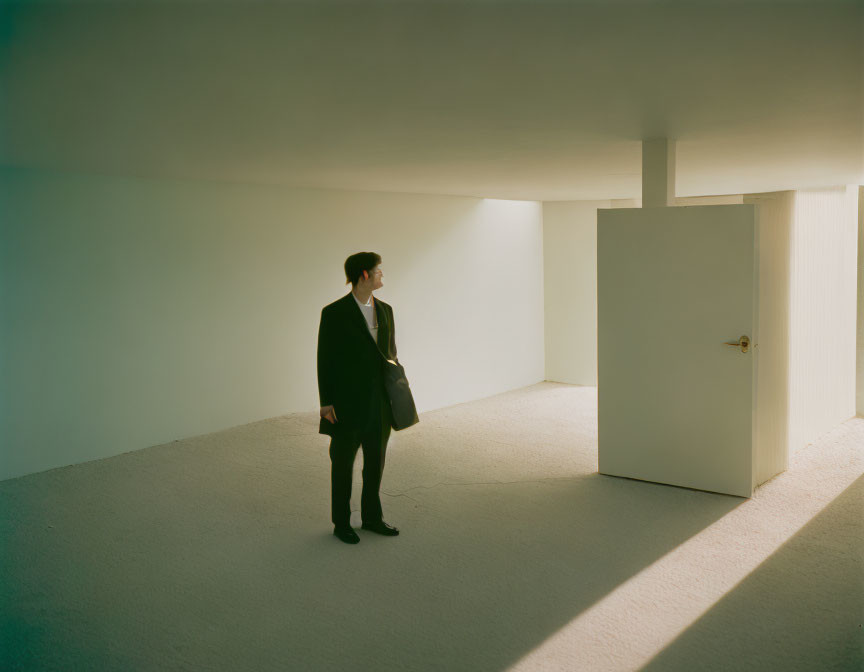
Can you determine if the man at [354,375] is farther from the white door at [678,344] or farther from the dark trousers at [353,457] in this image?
the white door at [678,344]

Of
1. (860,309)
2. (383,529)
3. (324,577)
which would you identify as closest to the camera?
(324,577)

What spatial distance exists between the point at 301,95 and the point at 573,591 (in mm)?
2751

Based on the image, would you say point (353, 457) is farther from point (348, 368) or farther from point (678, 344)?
point (678, 344)

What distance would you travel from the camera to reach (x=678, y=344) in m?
5.36

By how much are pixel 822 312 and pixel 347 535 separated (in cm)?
562

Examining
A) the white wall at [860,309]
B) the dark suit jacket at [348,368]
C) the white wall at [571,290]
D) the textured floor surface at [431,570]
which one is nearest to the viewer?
the textured floor surface at [431,570]

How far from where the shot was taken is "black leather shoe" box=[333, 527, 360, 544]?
4.46m

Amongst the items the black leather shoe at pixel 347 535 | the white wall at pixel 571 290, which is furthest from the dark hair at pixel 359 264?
the white wall at pixel 571 290

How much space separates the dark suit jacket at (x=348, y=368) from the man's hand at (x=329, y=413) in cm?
2

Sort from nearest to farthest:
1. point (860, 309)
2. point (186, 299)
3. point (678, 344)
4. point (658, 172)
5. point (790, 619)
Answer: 1. point (790, 619)
2. point (658, 172)
3. point (678, 344)
4. point (186, 299)
5. point (860, 309)

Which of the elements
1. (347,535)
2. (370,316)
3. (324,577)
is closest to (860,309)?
(370,316)

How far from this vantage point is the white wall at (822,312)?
23.3 feet

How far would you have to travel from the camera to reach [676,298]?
17.5 feet

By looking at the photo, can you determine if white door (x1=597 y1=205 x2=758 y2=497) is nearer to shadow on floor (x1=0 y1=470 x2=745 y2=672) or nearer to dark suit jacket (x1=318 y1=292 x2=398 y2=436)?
shadow on floor (x1=0 y1=470 x2=745 y2=672)
